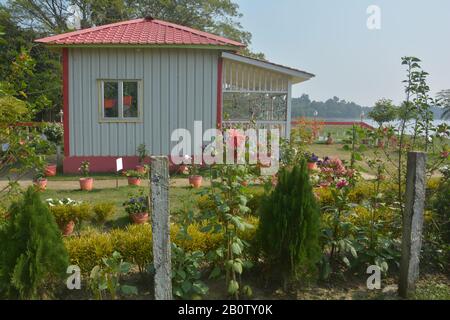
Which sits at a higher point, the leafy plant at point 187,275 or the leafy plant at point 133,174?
the leafy plant at point 133,174

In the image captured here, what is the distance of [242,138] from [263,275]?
4.18ft

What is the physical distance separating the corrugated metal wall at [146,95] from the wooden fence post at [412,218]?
296 inches

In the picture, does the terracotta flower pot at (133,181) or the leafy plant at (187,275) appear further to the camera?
the terracotta flower pot at (133,181)

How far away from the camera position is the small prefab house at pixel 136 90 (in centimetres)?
1020

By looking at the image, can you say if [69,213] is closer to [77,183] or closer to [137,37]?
[77,183]

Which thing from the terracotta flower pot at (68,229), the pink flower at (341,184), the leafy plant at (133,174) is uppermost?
the pink flower at (341,184)

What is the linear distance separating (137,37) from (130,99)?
5.36 ft

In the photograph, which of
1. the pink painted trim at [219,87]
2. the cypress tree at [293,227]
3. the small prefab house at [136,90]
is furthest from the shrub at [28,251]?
the pink painted trim at [219,87]

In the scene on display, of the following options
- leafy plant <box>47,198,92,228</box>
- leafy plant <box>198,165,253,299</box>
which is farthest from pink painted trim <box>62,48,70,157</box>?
leafy plant <box>198,165,253,299</box>

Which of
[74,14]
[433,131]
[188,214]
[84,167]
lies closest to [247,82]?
[84,167]

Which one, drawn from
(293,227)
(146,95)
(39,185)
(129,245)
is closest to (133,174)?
(146,95)

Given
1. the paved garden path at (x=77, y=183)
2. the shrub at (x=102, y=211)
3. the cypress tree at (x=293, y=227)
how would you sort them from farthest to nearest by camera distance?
the paved garden path at (x=77, y=183), the shrub at (x=102, y=211), the cypress tree at (x=293, y=227)

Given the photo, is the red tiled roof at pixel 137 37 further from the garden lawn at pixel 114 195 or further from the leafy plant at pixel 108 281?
the leafy plant at pixel 108 281

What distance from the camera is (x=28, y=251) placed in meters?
2.88
